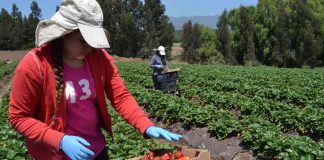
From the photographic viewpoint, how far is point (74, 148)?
2357 millimetres

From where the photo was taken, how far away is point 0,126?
753 cm

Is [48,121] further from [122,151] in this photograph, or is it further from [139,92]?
[139,92]

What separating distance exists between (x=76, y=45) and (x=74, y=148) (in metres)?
0.58

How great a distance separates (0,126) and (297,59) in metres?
45.0

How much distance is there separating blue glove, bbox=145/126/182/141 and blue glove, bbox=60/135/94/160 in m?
0.42

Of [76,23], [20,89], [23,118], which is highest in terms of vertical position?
[76,23]

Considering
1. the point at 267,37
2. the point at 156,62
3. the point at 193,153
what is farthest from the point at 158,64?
the point at 267,37

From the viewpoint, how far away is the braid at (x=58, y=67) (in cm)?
247

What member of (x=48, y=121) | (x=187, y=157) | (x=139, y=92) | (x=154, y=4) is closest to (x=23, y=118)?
(x=48, y=121)

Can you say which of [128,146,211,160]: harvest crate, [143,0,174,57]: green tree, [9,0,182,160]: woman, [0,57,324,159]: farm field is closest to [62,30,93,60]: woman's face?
[9,0,182,160]: woman

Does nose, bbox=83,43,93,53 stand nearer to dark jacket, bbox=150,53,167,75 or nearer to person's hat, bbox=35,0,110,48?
person's hat, bbox=35,0,110,48

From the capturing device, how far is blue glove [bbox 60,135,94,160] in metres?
2.35

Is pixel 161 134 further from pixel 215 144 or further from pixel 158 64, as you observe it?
pixel 158 64

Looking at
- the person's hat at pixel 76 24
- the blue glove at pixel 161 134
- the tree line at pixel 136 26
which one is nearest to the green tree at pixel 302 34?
the tree line at pixel 136 26
